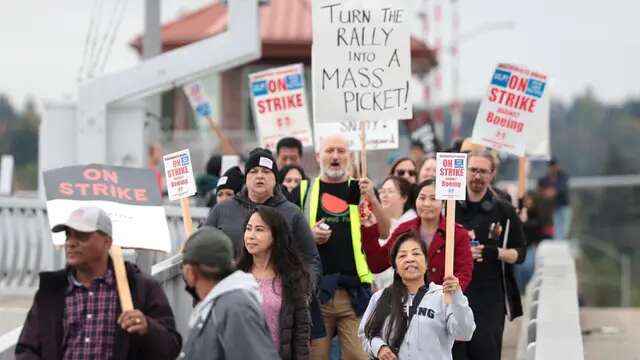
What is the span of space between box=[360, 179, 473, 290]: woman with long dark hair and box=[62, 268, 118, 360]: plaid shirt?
298cm

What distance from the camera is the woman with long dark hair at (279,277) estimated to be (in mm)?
8523

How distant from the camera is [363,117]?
11570 mm

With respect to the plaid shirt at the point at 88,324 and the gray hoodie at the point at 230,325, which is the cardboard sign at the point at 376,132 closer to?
the plaid shirt at the point at 88,324

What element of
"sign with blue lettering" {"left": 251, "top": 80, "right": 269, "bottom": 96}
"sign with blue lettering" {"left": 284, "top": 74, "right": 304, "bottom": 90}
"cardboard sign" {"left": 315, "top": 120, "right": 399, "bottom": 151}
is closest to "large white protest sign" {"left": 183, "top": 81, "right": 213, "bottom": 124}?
"sign with blue lettering" {"left": 251, "top": 80, "right": 269, "bottom": 96}

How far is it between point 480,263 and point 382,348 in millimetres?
2238

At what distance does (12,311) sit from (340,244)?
5.65m

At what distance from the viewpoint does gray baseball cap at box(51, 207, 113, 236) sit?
7070mm

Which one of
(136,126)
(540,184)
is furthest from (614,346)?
(540,184)

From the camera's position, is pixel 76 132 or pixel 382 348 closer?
pixel 382 348

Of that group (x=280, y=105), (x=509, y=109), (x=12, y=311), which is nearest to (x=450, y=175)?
(x=509, y=109)

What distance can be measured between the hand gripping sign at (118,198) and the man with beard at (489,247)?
117 inches

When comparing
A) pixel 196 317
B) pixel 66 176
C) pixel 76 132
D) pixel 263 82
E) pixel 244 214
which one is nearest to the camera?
pixel 196 317

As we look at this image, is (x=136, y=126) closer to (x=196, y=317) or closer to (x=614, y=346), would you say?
(x=614, y=346)

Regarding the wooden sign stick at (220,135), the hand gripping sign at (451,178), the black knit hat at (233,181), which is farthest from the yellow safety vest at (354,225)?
the wooden sign stick at (220,135)
